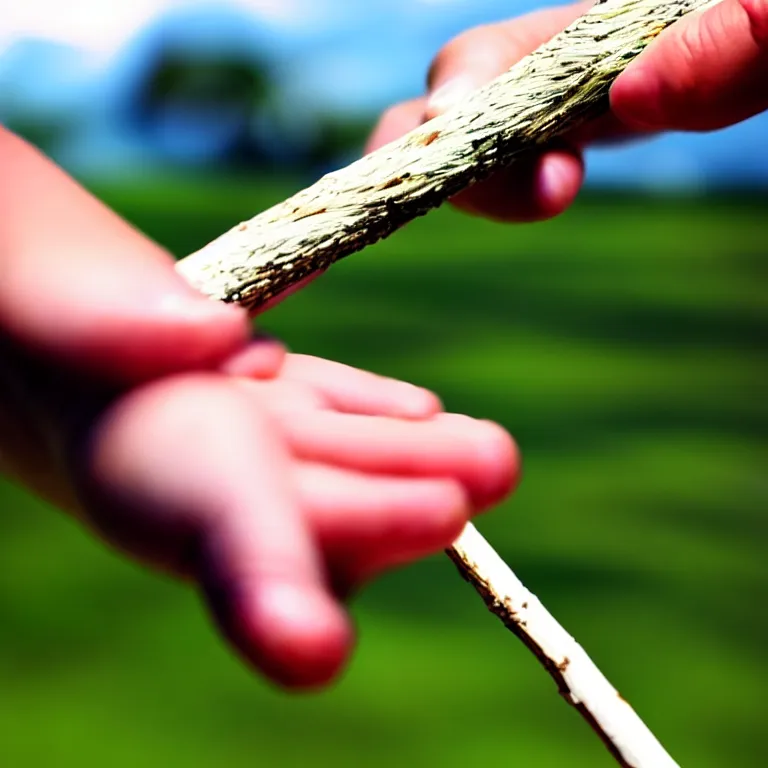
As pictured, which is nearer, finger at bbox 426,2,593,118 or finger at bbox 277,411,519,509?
finger at bbox 277,411,519,509

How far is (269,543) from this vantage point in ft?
0.88

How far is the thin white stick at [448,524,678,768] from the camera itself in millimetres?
439

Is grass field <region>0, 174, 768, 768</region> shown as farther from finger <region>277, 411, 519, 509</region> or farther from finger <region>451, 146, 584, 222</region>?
finger <region>277, 411, 519, 509</region>

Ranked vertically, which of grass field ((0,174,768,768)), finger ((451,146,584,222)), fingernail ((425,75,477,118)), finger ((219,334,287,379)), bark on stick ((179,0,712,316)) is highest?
bark on stick ((179,0,712,316))

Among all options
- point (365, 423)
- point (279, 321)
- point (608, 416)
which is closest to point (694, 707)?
point (608, 416)

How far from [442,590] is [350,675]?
1.09ft

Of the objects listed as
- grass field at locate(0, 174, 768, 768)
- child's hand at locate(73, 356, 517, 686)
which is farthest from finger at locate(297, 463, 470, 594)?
grass field at locate(0, 174, 768, 768)

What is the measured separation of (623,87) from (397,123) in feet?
0.61

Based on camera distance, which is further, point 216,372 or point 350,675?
point 350,675

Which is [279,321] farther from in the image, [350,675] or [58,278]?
[58,278]

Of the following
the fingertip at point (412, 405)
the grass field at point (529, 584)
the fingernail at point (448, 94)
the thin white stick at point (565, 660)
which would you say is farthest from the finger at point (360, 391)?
the grass field at point (529, 584)

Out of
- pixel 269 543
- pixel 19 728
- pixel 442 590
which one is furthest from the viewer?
pixel 442 590

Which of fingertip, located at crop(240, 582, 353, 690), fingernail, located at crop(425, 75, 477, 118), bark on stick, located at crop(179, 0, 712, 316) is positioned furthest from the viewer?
fingernail, located at crop(425, 75, 477, 118)

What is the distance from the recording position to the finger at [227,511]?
26cm
